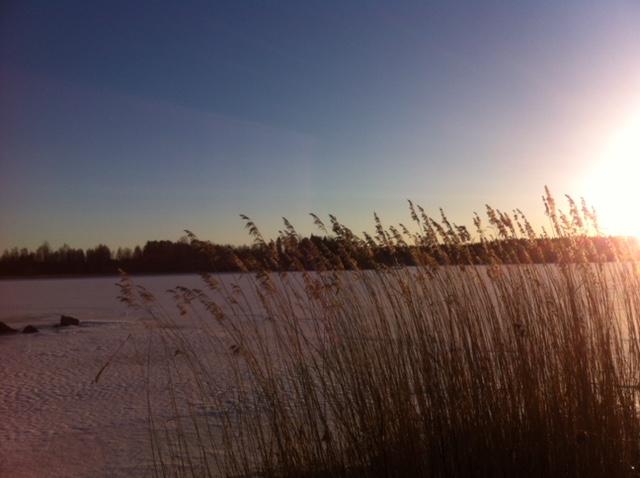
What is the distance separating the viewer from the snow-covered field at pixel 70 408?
4793 millimetres

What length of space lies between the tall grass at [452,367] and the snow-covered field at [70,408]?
1.04 meters

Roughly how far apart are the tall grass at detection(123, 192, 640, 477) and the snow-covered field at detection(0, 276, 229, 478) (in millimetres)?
1037

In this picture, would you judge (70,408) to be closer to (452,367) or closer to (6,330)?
(452,367)

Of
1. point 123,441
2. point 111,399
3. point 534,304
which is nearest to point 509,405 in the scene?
point 534,304

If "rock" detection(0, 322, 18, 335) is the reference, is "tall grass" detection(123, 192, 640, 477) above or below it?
above

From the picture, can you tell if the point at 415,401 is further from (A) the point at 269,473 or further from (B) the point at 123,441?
(B) the point at 123,441

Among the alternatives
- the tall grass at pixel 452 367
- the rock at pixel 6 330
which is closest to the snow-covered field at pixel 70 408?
the rock at pixel 6 330

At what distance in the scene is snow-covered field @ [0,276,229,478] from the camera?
15.7ft

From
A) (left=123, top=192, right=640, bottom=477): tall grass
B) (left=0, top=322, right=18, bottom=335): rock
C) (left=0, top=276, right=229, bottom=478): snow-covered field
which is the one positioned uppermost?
(left=123, top=192, right=640, bottom=477): tall grass

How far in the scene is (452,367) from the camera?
3.28 meters

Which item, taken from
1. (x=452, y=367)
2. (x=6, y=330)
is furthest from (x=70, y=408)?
(x=6, y=330)

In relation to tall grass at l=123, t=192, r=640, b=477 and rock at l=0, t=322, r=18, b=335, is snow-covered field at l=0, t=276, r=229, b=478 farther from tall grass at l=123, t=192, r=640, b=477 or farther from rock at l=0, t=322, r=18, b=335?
tall grass at l=123, t=192, r=640, b=477

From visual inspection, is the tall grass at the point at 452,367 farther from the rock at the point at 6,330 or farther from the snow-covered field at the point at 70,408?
the rock at the point at 6,330

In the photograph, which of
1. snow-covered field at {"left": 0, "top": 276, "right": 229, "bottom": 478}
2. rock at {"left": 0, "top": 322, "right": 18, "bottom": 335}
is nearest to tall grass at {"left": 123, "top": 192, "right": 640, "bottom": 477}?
snow-covered field at {"left": 0, "top": 276, "right": 229, "bottom": 478}
